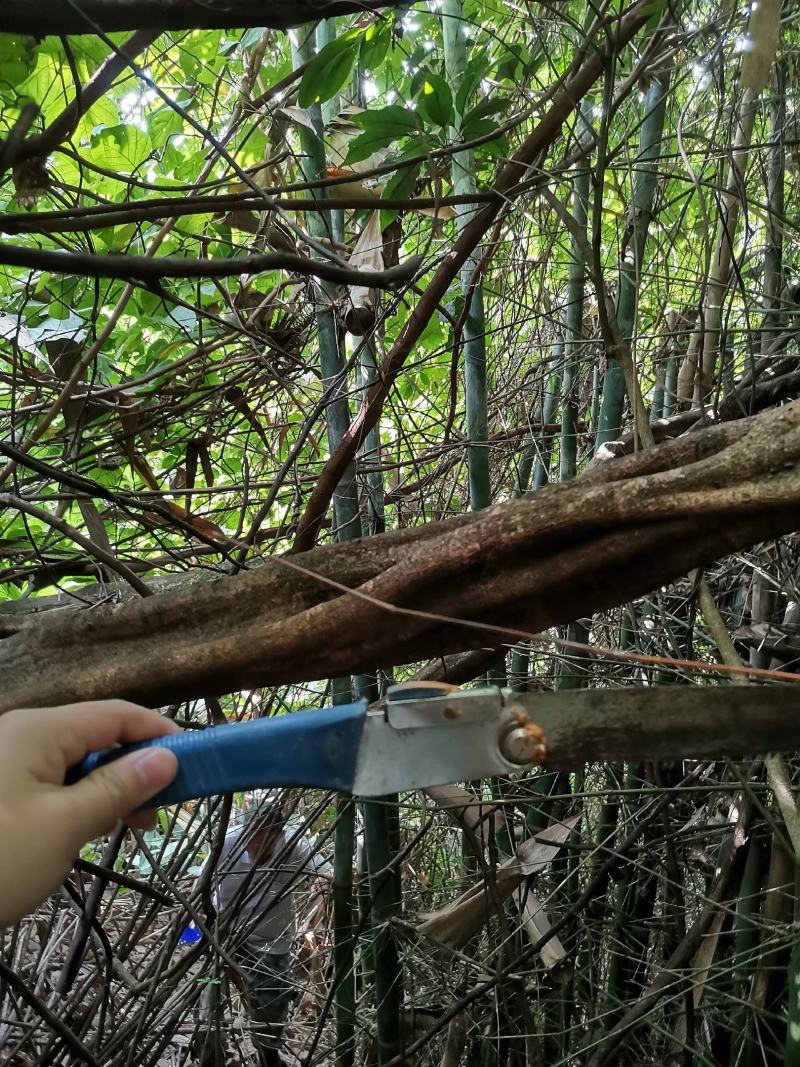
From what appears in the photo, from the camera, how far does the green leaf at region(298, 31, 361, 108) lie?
37.7 inches

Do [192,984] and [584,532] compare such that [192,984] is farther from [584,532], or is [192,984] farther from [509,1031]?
[584,532]

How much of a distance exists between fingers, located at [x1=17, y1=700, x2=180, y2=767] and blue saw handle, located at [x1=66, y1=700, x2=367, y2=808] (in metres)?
0.01

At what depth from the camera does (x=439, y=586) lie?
0.68 metres

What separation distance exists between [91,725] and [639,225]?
1.05 meters

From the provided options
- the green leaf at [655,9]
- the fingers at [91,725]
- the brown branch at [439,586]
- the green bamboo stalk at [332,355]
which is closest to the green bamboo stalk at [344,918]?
the green bamboo stalk at [332,355]

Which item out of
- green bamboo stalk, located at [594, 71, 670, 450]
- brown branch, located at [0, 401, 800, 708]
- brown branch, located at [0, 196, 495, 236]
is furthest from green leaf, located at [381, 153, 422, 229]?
brown branch, located at [0, 401, 800, 708]

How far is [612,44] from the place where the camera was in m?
0.86

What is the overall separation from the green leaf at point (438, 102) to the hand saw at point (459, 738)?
2.54ft

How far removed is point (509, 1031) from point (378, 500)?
3.31ft

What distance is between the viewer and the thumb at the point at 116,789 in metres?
0.50

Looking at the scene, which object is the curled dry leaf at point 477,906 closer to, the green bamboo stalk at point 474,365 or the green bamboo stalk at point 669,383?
the green bamboo stalk at point 474,365

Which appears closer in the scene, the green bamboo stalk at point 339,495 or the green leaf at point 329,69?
the green leaf at point 329,69

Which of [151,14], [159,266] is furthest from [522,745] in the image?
[151,14]

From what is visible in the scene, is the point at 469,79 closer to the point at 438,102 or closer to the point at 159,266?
the point at 438,102
